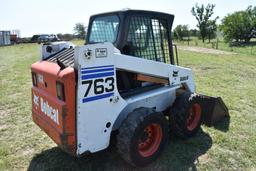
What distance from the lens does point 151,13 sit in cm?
375

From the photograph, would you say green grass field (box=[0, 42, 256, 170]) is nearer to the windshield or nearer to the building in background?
the windshield

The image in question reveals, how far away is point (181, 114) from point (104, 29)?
1.78 metres

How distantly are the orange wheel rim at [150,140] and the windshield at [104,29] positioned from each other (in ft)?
4.40

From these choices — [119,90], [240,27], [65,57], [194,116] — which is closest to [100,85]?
[119,90]

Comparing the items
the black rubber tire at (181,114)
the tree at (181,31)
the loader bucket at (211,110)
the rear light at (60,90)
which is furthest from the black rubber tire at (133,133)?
the tree at (181,31)

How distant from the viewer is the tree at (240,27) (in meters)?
50.2

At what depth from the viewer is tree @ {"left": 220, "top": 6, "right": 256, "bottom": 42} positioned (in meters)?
50.2

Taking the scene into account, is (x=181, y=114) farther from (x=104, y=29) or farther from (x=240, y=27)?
(x=240, y=27)

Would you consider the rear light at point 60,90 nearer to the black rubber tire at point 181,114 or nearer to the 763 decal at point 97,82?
the 763 decal at point 97,82

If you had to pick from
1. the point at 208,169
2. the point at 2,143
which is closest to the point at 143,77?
the point at 208,169

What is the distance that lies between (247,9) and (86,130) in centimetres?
6241

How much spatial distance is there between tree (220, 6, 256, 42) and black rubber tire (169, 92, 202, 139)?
51.7 m

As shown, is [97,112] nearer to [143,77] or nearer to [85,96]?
[85,96]

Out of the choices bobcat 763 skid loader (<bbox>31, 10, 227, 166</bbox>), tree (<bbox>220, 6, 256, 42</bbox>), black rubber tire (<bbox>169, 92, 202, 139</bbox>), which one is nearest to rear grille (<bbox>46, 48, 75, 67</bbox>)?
bobcat 763 skid loader (<bbox>31, 10, 227, 166</bbox>)
